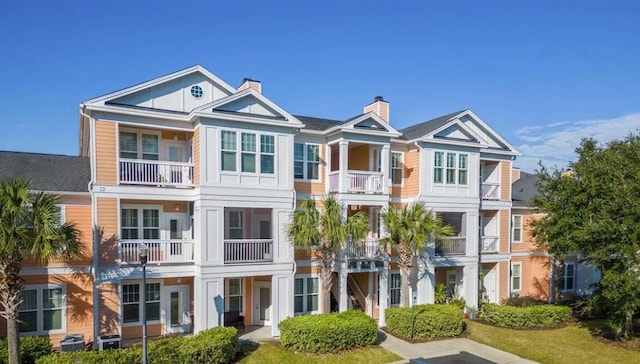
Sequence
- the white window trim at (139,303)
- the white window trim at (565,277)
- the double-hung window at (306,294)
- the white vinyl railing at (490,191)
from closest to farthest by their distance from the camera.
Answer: the white window trim at (139,303)
the double-hung window at (306,294)
the white vinyl railing at (490,191)
the white window trim at (565,277)

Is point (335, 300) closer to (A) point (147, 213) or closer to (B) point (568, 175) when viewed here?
(A) point (147, 213)

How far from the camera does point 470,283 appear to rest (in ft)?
69.8

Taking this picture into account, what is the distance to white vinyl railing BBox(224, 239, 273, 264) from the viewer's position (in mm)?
16188

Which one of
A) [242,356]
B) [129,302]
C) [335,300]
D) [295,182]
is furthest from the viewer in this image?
[335,300]

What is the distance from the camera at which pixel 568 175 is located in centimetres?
1912

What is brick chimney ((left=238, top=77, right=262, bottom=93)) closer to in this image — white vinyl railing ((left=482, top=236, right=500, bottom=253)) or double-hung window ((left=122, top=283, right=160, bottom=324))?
double-hung window ((left=122, top=283, right=160, bottom=324))

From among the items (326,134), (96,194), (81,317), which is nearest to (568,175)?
(326,134)

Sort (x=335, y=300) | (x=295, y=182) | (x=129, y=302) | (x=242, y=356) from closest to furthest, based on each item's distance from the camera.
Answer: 1. (x=242, y=356)
2. (x=129, y=302)
3. (x=295, y=182)
4. (x=335, y=300)

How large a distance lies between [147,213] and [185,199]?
5.81 ft

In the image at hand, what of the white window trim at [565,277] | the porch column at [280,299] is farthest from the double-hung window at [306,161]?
the white window trim at [565,277]

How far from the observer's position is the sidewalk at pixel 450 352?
1465 cm

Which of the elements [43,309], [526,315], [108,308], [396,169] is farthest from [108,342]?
[526,315]

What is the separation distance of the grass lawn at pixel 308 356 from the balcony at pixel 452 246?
712cm

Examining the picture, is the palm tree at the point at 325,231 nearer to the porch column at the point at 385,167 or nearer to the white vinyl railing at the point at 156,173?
the porch column at the point at 385,167
